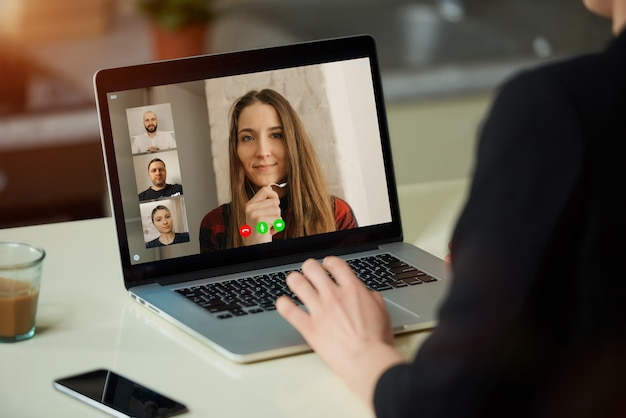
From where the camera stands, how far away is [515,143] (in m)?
0.64

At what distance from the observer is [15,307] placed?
100cm

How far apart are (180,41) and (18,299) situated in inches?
92.2

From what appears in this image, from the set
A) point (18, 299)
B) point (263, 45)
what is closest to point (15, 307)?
point (18, 299)

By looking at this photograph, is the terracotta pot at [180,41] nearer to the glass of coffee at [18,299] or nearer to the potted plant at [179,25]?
the potted plant at [179,25]

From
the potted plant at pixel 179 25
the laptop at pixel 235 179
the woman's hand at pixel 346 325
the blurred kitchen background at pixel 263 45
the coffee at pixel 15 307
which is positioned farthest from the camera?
the potted plant at pixel 179 25

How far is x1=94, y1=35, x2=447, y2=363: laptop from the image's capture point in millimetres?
1150

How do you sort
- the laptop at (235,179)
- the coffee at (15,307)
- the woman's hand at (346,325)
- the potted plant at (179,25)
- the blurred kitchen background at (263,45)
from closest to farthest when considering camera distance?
the woman's hand at (346,325), the coffee at (15,307), the laptop at (235,179), the blurred kitchen background at (263,45), the potted plant at (179,25)

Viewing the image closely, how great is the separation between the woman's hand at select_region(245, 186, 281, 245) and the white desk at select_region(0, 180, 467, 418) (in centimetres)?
17

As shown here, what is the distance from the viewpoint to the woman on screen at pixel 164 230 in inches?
→ 45.7

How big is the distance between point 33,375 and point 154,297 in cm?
20

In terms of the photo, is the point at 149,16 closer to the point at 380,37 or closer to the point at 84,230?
the point at 380,37

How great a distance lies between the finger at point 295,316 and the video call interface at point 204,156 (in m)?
0.27

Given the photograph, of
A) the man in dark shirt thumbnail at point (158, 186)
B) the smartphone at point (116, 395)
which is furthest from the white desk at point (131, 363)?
the man in dark shirt thumbnail at point (158, 186)

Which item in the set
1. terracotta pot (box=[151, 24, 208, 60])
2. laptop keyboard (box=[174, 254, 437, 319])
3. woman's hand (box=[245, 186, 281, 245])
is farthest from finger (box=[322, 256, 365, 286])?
terracotta pot (box=[151, 24, 208, 60])
